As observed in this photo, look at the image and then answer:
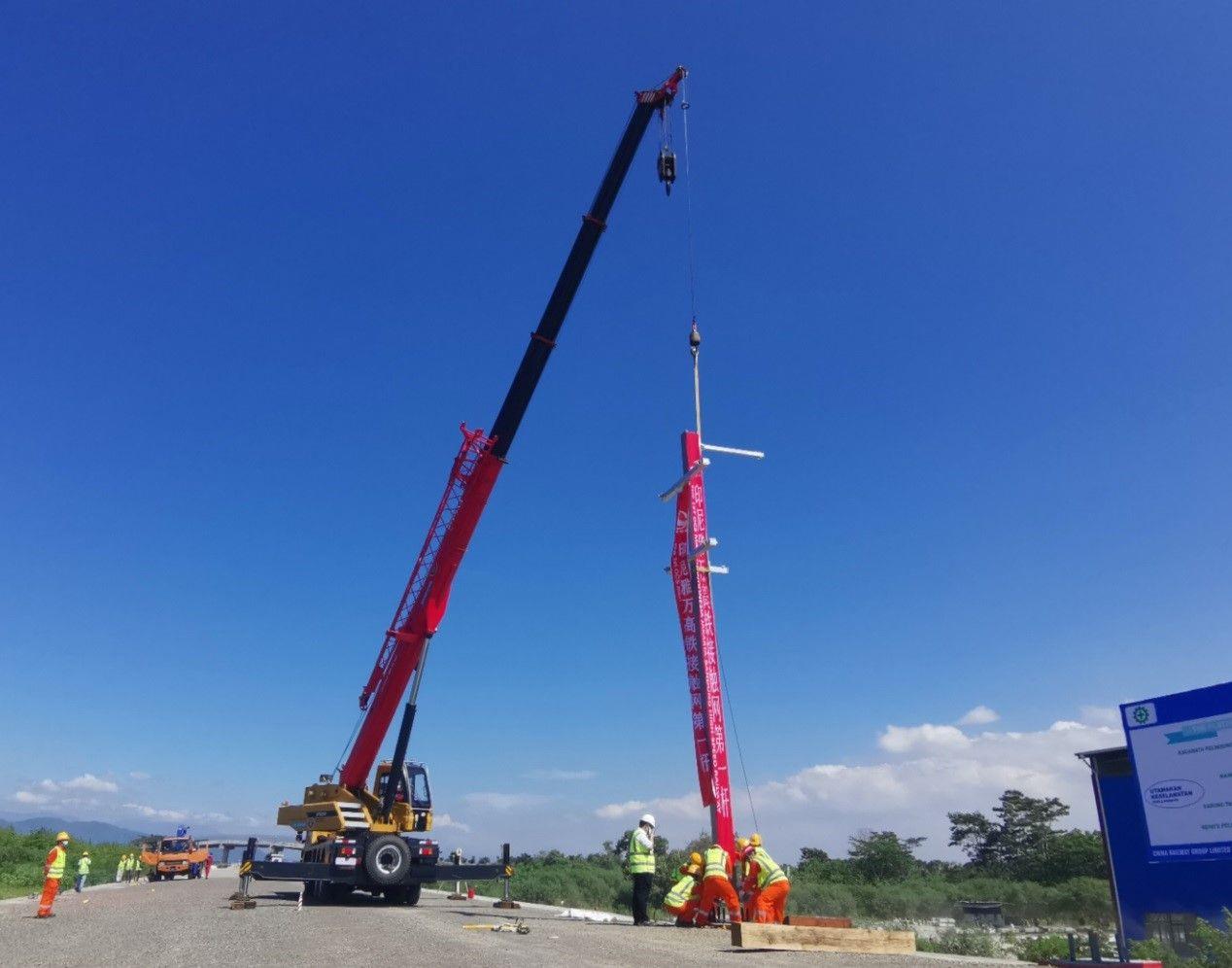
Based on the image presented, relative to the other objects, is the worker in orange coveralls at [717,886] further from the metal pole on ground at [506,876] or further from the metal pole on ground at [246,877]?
the metal pole on ground at [246,877]

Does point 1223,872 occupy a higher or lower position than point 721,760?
lower

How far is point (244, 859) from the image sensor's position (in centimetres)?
1709

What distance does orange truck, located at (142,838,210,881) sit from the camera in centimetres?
3894

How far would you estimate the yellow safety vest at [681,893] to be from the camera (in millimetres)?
14383

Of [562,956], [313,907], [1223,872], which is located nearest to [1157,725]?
[1223,872]

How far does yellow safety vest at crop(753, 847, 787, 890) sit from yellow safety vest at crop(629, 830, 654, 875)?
189cm

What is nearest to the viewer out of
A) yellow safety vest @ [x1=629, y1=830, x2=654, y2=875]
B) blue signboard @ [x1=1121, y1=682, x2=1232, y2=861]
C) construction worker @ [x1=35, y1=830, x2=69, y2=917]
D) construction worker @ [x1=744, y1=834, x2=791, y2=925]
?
construction worker @ [x1=744, y1=834, x2=791, y2=925]

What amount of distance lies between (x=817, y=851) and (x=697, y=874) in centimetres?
4520

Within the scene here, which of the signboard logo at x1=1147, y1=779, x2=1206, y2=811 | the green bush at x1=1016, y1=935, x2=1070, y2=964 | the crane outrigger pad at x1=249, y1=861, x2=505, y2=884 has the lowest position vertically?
the green bush at x1=1016, y1=935, x2=1070, y2=964

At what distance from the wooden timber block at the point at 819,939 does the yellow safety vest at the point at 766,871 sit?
6.32 ft

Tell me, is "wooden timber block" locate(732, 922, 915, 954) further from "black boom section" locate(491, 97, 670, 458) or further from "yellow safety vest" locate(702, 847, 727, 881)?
"black boom section" locate(491, 97, 670, 458)

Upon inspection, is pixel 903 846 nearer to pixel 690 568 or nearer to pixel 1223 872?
pixel 1223 872

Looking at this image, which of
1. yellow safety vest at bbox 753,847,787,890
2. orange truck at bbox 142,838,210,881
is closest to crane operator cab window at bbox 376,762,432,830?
yellow safety vest at bbox 753,847,787,890

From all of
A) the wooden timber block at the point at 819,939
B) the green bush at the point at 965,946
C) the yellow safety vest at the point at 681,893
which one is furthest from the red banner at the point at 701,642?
the wooden timber block at the point at 819,939
